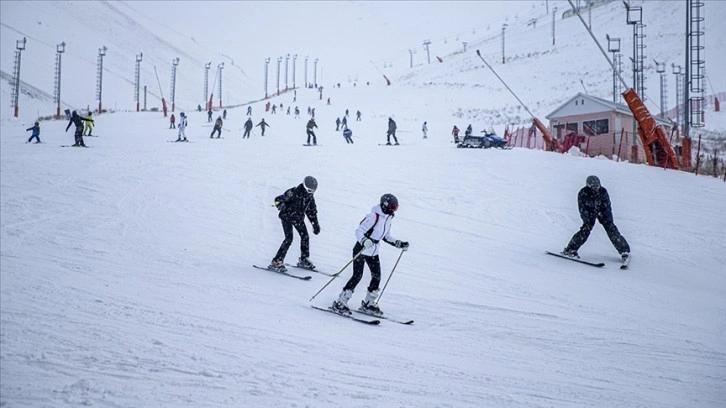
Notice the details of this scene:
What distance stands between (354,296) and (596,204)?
4.95m

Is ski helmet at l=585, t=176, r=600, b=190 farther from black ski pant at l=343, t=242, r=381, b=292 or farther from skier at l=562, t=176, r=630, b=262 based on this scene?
black ski pant at l=343, t=242, r=381, b=292

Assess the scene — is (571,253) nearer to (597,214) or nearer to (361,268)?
(597,214)

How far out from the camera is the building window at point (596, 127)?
1025 inches

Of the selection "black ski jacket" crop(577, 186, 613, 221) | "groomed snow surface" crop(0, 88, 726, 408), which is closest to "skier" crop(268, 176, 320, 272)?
"groomed snow surface" crop(0, 88, 726, 408)

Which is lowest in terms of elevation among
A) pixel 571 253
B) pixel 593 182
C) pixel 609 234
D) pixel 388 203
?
pixel 571 253

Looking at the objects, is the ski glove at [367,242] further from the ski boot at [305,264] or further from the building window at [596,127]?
the building window at [596,127]

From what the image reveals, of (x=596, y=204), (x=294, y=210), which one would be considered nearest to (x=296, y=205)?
(x=294, y=210)

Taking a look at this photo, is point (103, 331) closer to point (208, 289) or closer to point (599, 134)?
point (208, 289)

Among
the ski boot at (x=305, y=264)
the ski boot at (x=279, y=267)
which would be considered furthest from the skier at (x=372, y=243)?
the ski boot at (x=305, y=264)

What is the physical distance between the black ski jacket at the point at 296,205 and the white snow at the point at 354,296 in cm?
97

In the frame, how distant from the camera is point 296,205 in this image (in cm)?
761

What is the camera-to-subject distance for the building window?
2605cm

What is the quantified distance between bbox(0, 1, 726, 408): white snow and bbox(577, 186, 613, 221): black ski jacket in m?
0.94

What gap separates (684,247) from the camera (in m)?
10.2
